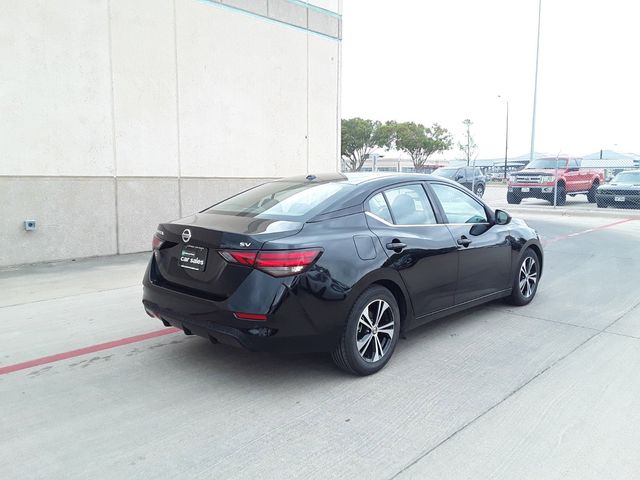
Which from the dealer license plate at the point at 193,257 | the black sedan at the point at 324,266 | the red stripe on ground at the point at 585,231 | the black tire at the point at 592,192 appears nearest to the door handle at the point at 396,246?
the black sedan at the point at 324,266

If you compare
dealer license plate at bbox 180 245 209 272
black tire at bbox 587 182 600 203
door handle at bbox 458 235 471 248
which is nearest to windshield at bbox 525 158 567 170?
black tire at bbox 587 182 600 203

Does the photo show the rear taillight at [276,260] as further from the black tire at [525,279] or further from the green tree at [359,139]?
the green tree at [359,139]

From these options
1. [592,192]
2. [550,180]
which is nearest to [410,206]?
[550,180]

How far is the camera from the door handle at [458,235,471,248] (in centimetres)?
514

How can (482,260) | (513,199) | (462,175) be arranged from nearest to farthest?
(482,260) < (513,199) < (462,175)

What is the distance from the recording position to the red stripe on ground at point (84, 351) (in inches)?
175

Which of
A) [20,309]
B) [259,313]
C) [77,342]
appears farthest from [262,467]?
[20,309]

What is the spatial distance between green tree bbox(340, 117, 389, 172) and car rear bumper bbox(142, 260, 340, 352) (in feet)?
178

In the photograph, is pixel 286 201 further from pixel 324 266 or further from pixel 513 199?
pixel 513 199

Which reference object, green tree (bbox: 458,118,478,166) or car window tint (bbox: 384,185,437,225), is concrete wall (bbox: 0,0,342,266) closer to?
car window tint (bbox: 384,185,437,225)

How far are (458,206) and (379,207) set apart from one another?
1.28 meters

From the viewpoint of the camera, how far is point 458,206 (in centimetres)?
548

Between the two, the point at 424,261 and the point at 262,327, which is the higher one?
the point at 424,261

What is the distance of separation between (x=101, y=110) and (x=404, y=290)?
22.6 feet
